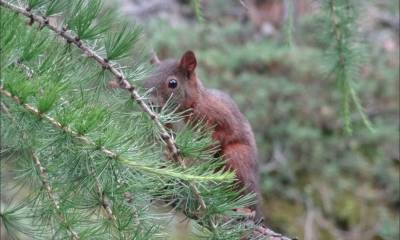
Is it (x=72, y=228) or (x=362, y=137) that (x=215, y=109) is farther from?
(x=362, y=137)

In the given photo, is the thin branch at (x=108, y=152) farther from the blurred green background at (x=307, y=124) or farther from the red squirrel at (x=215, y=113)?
the blurred green background at (x=307, y=124)

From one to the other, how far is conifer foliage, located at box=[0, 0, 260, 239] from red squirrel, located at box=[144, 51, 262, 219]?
53 cm

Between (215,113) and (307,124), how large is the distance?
8.48 feet

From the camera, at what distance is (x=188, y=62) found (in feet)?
8.00

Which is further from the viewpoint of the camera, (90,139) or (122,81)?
(122,81)

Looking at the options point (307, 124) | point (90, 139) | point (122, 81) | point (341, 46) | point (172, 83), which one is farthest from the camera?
point (307, 124)

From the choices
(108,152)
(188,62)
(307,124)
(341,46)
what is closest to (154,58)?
(188,62)

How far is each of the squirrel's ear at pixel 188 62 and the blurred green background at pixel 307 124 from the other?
2010mm

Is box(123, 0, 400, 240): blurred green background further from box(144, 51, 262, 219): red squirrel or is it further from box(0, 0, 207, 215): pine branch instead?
box(0, 0, 207, 215): pine branch

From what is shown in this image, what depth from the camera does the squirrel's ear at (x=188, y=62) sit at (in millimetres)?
2422

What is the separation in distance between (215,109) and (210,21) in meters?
3.17

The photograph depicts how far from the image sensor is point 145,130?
5.30ft

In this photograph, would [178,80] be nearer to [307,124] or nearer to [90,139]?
[90,139]

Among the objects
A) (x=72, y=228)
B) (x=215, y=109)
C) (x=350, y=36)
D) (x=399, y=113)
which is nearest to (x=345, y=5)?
(x=350, y=36)
